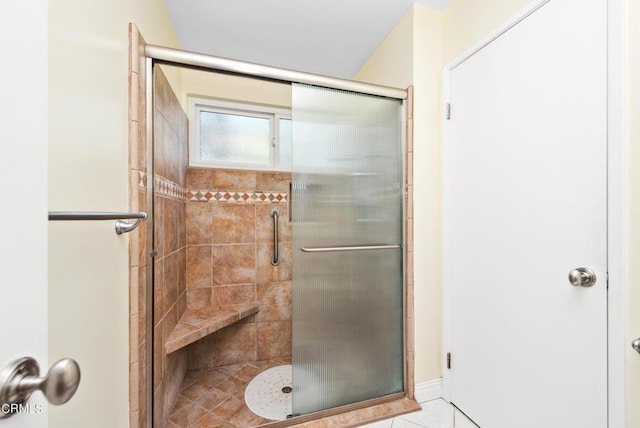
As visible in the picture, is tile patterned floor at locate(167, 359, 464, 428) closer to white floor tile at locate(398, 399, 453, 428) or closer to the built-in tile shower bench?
white floor tile at locate(398, 399, 453, 428)

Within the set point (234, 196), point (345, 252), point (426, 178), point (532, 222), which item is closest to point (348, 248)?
point (345, 252)

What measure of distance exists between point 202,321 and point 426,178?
1737 mm

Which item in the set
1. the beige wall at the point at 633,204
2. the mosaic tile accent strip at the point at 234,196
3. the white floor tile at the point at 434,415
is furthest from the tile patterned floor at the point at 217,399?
the beige wall at the point at 633,204

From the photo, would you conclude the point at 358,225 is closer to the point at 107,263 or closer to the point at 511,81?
the point at 511,81

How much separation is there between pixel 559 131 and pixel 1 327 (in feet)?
5.09

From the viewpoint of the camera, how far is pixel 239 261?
217cm

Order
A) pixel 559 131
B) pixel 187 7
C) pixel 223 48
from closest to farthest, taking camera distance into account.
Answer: pixel 559 131 < pixel 187 7 < pixel 223 48

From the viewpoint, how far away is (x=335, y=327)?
1.46 metres

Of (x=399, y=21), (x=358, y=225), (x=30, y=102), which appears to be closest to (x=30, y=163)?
(x=30, y=102)

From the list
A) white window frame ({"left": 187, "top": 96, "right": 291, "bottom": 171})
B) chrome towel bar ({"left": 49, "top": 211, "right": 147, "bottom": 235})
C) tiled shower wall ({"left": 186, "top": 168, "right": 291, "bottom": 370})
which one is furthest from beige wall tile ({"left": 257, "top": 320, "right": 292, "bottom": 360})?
chrome towel bar ({"left": 49, "top": 211, "right": 147, "bottom": 235})

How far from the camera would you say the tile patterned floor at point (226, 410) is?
1409 millimetres

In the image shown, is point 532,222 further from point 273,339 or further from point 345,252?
point 273,339

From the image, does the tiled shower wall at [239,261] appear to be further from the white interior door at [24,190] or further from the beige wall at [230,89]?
the white interior door at [24,190]

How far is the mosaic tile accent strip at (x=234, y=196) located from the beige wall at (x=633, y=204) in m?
1.96
